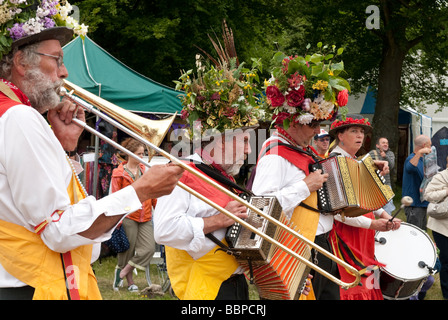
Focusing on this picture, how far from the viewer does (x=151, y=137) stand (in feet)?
9.08

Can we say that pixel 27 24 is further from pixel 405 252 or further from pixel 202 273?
pixel 405 252

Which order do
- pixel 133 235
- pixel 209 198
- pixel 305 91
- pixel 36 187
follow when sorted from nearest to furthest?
1. pixel 36 187
2. pixel 209 198
3. pixel 305 91
4. pixel 133 235

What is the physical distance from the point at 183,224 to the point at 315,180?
1480mm

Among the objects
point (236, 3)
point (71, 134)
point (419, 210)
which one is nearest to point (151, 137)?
point (71, 134)

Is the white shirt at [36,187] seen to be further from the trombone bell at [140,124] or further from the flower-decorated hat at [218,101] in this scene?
the flower-decorated hat at [218,101]

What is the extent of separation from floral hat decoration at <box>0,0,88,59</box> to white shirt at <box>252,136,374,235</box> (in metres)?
2.31

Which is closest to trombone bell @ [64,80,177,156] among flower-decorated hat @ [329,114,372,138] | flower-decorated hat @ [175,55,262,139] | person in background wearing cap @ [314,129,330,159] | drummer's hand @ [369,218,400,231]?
flower-decorated hat @ [175,55,262,139]

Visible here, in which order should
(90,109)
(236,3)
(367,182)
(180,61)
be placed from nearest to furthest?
(90,109)
(367,182)
(180,61)
(236,3)

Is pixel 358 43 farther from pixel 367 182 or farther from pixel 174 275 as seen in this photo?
pixel 174 275

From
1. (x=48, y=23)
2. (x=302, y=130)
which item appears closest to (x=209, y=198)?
(x=302, y=130)

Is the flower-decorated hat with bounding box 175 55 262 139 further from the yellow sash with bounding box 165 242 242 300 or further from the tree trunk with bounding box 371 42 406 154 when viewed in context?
the tree trunk with bounding box 371 42 406 154

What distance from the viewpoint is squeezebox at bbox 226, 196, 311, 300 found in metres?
3.96

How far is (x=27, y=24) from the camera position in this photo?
2.76m

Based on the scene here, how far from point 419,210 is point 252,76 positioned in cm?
631
